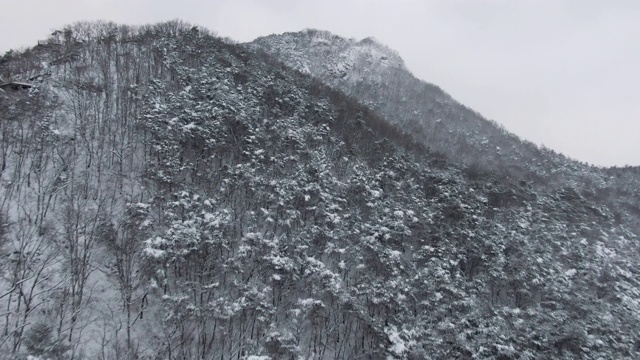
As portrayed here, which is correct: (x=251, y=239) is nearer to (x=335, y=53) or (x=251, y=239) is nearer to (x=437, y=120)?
(x=437, y=120)

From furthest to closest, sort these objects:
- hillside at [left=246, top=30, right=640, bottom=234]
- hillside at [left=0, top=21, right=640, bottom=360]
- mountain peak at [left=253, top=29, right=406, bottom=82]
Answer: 1. mountain peak at [left=253, top=29, right=406, bottom=82]
2. hillside at [left=246, top=30, right=640, bottom=234]
3. hillside at [left=0, top=21, right=640, bottom=360]

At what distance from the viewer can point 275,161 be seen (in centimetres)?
2217

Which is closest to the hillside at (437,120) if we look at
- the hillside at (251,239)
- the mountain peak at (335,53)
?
the mountain peak at (335,53)

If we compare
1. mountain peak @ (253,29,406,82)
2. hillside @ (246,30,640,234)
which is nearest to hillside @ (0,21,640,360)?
hillside @ (246,30,640,234)

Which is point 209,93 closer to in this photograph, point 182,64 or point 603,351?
point 182,64

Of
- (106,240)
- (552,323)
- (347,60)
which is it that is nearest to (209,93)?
(106,240)

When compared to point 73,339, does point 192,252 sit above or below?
above

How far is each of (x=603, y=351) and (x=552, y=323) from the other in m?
2.29

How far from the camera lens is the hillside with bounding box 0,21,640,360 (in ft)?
46.5

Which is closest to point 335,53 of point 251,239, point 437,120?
point 437,120

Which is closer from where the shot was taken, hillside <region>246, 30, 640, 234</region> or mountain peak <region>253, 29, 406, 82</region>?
hillside <region>246, 30, 640, 234</region>

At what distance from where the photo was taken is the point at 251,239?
16422 mm

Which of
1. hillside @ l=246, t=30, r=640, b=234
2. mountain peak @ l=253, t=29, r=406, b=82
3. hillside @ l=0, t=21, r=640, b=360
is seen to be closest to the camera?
hillside @ l=0, t=21, r=640, b=360

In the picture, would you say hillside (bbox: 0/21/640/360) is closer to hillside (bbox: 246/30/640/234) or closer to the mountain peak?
hillside (bbox: 246/30/640/234)
